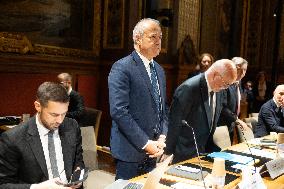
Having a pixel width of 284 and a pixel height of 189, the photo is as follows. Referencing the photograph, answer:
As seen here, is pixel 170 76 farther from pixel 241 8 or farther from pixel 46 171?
pixel 46 171

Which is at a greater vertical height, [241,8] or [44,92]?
[241,8]

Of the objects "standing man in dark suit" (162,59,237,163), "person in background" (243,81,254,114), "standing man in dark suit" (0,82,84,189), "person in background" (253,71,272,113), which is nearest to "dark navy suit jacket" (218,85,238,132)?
"standing man in dark suit" (162,59,237,163)

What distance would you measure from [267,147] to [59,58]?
3454 millimetres

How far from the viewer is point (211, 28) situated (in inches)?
381

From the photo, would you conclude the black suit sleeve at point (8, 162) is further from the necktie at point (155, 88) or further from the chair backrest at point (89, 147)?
the chair backrest at point (89, 147)

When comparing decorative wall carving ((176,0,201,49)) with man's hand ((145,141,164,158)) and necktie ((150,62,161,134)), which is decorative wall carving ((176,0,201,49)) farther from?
man's hand ((145,141,164,158))

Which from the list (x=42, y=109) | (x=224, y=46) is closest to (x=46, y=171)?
(x=42, y=109)

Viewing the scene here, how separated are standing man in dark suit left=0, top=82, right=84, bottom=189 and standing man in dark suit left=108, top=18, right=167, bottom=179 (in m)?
0.54

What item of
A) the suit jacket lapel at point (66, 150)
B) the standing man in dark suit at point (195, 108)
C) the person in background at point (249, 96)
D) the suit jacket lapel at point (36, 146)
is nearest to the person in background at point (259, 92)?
the person in background at point (249, 96)

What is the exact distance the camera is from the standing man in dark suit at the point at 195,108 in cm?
301

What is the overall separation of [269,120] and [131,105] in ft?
8.79

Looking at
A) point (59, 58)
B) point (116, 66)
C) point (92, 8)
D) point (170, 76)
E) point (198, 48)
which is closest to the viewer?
point (116, 66)

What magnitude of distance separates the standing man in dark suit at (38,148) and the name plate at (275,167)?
53.3 inches

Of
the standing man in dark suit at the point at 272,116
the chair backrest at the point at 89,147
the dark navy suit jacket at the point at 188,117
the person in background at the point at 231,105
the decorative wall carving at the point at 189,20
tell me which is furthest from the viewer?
the decorative wall carving at the point at 189,20
